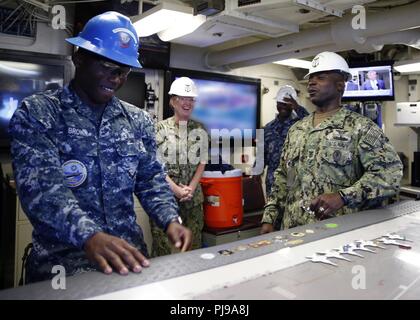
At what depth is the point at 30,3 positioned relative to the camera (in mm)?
3162

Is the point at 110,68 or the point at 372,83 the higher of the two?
the point at 372,83

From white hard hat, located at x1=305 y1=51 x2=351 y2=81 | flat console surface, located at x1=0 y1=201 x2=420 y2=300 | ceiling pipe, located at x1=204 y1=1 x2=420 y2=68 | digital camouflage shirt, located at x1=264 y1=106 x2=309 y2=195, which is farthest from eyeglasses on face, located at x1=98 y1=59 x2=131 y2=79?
digital camouflage shirt, located at x1=264 y1=106 x2=309 y2=195

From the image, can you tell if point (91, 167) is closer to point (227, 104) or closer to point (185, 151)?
point (185, 151)

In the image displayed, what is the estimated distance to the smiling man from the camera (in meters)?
1.93

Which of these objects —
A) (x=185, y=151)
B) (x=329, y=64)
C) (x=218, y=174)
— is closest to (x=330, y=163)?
(x=329, y=64)

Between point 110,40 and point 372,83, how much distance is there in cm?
311

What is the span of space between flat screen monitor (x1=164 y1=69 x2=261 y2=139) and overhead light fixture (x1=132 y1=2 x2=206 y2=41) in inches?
37.8

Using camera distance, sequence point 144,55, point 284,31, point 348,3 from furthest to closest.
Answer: point 144,55 < point 284,31 < point 348,3

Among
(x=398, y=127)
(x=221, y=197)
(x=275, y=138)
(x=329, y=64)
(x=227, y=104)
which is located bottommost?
(x=221, y=197)

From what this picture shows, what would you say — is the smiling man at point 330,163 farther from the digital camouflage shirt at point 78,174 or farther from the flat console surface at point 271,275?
the digital camouflage shirt at point 78,174

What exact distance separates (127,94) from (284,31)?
181 cm

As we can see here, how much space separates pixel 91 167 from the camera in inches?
53.6
